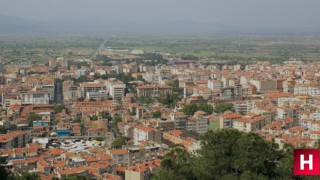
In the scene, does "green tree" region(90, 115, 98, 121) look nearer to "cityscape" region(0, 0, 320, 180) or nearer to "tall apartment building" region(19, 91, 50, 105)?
"cityscape" region(0, 0, 320, 180)

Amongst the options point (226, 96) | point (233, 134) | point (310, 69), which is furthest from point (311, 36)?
point (233, 134)

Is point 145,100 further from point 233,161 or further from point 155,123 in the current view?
point 233,161

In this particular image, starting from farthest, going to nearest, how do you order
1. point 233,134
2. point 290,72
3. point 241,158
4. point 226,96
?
point 290,72 < point 226,96 < point 233,134 < point 241,158

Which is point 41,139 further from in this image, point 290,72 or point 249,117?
point 290,72

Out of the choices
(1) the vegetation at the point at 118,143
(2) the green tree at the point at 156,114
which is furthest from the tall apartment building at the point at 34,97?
(1) the vegetation at the point at 118,143

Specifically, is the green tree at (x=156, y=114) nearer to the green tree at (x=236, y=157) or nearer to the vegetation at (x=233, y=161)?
the vegetation at (x=233, y=161)

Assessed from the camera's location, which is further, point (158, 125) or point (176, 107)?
point (176, 107)
